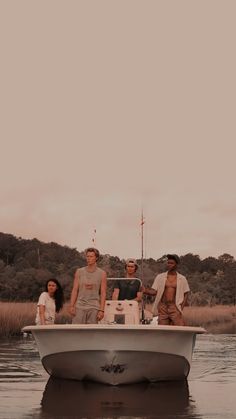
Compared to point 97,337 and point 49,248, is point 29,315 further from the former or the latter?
point 49,248

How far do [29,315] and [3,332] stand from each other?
3.81 ft

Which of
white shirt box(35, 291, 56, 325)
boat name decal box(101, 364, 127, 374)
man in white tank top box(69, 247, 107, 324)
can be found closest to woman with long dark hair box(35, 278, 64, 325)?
white shirt box(35, 291, 56, 325)

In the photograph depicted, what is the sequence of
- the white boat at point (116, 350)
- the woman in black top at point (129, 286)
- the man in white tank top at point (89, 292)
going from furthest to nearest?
the woman in black top at point (129, 286)
the man in white tank top at point (89, 292)
the white boat at point (116, 350)

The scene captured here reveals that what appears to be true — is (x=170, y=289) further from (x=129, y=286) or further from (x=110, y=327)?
(x=110, y=327)

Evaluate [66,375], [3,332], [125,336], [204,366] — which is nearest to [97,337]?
[125,336]

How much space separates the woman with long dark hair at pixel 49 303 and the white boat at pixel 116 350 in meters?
0.46

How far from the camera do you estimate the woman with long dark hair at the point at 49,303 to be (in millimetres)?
13797

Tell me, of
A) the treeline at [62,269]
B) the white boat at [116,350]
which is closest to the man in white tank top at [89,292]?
the white boat at [116,350]

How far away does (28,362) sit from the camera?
56.3 ft

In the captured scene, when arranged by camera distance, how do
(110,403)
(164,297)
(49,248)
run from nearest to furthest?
1. (110,403)
2. (164,297)
3. (49,248)

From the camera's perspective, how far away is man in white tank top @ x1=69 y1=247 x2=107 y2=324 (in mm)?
13125

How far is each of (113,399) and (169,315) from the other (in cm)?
257

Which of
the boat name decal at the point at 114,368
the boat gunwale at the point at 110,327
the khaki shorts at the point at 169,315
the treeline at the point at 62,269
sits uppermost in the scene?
the treeline at the point at 62,269

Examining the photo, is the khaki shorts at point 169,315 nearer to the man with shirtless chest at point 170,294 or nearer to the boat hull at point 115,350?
the man with shirtless chest at point 170,294
